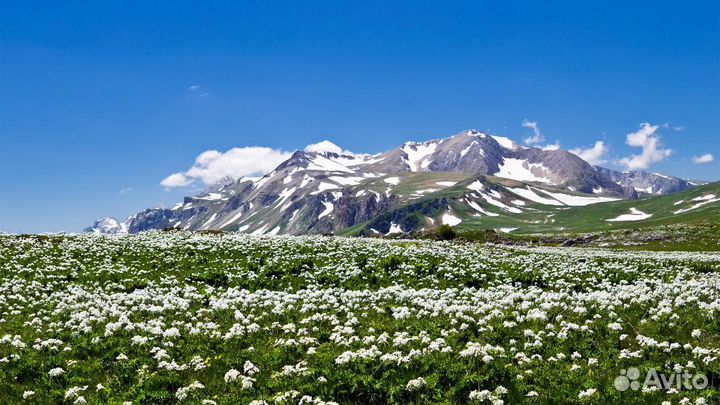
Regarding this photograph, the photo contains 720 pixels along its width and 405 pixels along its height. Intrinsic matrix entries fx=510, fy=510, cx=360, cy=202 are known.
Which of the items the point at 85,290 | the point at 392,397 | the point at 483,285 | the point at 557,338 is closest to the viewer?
the point at 392,397

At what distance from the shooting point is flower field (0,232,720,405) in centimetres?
1132

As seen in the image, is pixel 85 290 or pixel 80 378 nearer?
pixel 80 378

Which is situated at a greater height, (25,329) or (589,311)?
(25,329)

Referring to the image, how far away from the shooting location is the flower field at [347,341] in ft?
37.1

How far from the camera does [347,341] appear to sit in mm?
15086

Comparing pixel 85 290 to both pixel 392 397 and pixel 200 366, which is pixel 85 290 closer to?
pixel 200 366

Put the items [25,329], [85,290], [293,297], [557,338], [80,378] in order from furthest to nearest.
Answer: [85,290] → [293,297] → [25,329] → [557,338] → [80,378]

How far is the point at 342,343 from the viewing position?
1462 centimetres

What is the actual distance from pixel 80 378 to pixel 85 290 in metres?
14.4

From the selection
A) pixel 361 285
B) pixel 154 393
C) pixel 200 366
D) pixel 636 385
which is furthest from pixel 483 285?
pixel 154 393

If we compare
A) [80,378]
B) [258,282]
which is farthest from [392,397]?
[258,282]

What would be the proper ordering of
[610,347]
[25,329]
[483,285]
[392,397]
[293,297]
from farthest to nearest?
[483,285] → [293,297] → [25,329] → [610,347] → [392,397]

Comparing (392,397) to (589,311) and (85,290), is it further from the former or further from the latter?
(85,290)

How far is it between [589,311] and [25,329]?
64.9 feet
